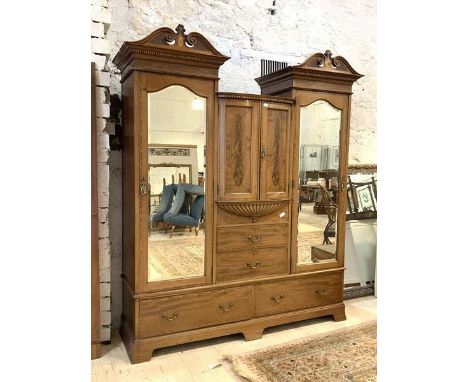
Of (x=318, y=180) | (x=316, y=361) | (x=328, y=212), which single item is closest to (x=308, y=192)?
(x=318, y=180)

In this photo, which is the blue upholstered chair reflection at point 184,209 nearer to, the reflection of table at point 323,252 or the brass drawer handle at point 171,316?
the brass drawer handle at point 171,316

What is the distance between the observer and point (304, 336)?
9.84 ft

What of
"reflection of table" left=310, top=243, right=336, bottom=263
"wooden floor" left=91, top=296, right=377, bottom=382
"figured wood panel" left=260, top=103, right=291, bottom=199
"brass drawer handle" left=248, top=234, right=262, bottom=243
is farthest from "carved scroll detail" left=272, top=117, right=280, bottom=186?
"wooden floor" left=91, top=296, right=377, bottom=382

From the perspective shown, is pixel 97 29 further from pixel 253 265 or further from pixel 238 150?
pixel 253 265

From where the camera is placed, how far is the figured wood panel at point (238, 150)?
2789 millimetres

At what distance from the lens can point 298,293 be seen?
312 cm

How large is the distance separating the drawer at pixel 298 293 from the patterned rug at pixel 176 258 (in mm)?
528

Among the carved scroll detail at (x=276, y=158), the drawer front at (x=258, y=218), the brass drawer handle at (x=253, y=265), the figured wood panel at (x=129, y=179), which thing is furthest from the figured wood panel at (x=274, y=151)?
the figured wood panel at (x=129, y=179)

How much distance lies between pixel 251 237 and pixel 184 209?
1.84ft

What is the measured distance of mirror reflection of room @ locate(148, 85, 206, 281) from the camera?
259cm
